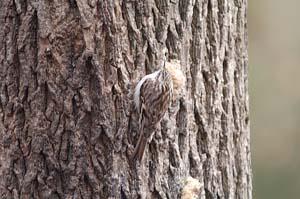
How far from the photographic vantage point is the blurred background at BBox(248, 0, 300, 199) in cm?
759

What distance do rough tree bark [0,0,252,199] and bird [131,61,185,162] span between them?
0.11 ft

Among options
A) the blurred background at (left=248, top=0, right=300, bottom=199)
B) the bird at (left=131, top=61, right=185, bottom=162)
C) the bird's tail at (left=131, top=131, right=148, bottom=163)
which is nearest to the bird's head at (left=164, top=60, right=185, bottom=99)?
the bird at (left=131, top=61, right=185, bottom=162)

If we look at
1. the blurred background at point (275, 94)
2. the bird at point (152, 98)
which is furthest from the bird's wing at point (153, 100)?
the blurred background at point (275, 94)

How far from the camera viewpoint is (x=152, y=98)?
2.84m

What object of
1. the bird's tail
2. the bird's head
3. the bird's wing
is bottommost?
the bird's tail

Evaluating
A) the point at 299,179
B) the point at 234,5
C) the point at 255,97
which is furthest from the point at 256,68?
the point at 234,5

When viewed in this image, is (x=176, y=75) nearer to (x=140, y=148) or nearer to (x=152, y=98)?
(x=152, y=98)

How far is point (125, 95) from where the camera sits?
9.04 feet

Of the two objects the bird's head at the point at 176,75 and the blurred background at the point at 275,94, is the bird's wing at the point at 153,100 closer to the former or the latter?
the bird's head at the point at 176,75

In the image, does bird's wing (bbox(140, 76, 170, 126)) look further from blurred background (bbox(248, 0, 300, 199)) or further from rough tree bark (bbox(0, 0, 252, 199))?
blurred background (bbox(248, 0, 300, 199))

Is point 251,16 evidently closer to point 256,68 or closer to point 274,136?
point 256,68

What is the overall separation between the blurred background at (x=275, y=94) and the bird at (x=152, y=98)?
476 centimetres

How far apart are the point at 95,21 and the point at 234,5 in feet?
1.98

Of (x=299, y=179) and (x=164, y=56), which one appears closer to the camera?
(x=164, y=56)
